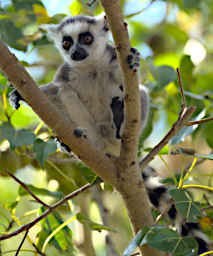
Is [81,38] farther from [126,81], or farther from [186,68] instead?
[126,81]

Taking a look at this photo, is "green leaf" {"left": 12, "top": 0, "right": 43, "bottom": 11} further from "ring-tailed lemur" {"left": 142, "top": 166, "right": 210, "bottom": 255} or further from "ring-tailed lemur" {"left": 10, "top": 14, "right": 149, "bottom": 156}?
"ring-tailed lemur" {"left": 142, "top": 166, "right": 210, "bottom": 255}

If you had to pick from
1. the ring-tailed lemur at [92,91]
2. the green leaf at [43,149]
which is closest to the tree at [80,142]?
the green leaf at [43,149]

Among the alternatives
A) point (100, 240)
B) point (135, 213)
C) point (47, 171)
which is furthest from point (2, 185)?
point (135, 213)

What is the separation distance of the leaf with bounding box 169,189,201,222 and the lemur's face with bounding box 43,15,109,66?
2671 millimetres

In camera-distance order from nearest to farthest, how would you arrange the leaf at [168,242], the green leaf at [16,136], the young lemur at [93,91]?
1. the leaf at [168,242]
2. the green leaf at [16,136]
3. the young lemur at [93,91]

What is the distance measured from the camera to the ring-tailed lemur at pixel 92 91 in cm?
430

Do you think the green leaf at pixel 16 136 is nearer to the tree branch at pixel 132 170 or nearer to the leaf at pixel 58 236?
the leaf at pixel 58 236

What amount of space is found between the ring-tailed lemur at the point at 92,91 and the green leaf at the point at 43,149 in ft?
3.60

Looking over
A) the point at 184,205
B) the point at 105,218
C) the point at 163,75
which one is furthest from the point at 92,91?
the point at 184,205

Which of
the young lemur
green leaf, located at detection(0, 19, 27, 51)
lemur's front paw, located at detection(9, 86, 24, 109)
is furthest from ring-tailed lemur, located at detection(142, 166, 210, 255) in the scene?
green leaf, located at detection(0, 19, 27, 51)

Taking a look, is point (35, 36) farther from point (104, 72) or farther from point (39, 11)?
point (104, 72)

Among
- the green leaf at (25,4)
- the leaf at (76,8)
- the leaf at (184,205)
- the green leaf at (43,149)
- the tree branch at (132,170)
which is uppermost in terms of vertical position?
the green leaf at (25,4)

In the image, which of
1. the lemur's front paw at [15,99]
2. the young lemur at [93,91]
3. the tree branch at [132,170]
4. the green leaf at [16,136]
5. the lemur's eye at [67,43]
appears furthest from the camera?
the lemur's eye at [67,43]

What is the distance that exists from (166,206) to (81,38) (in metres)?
2.46
